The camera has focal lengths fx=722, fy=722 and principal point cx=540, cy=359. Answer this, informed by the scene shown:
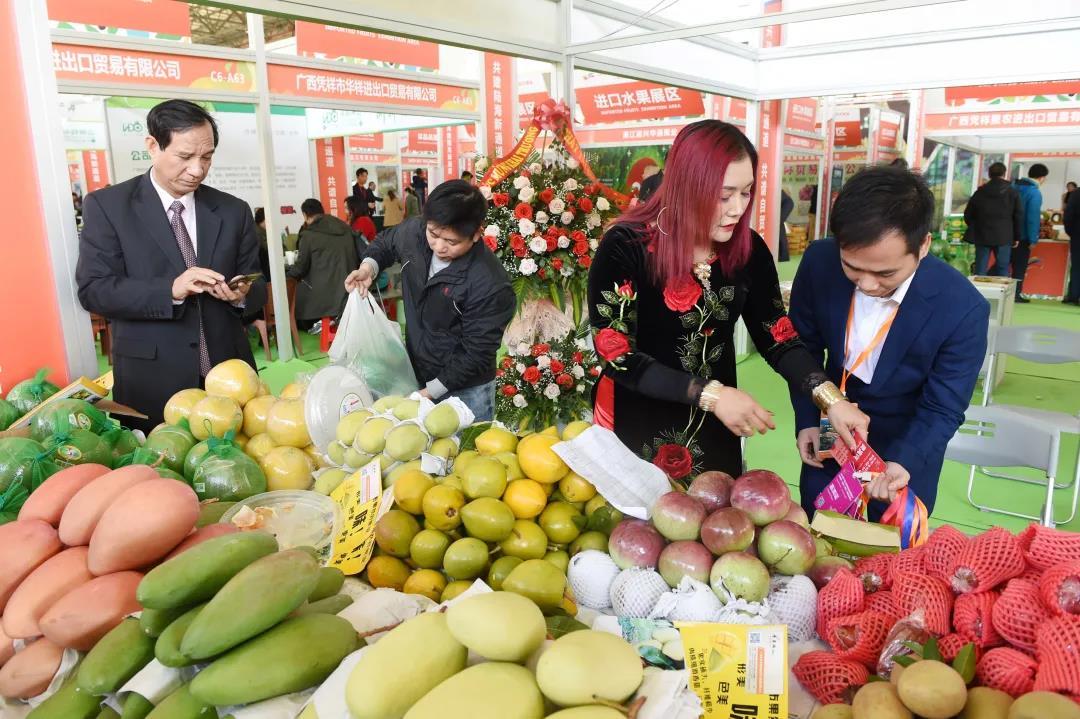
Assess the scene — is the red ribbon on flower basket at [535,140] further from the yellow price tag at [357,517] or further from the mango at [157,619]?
the mango at [157,619]

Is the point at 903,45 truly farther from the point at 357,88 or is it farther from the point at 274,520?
the point at 274,520

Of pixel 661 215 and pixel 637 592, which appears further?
pixel 661 215

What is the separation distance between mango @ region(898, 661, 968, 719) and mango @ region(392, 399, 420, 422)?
1.11 meters

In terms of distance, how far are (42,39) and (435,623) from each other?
2.09m

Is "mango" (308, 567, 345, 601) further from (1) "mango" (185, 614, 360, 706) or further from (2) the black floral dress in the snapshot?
(2) the black floral dress

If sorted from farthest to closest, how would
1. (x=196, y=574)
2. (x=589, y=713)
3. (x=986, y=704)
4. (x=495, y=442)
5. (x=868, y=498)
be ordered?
(x=868, y=498), (x=495, y=442), (x=196, y=574), (x=986, y=704), (x=589, y=713)

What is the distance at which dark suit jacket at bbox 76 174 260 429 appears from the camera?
2029 millimetres

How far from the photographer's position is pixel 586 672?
0.71 metres

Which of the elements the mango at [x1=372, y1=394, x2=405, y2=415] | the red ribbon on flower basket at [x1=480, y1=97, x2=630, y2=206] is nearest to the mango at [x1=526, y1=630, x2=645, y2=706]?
the mango at [x1=372, y1=394, x2=405, y2=415]

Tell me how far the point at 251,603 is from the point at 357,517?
51 centimetres

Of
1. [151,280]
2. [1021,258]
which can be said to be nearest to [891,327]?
[151,280]

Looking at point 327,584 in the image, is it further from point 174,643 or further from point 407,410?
point 407,410

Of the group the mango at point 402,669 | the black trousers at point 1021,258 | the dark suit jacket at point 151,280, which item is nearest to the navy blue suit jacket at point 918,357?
the mango at point 402,669

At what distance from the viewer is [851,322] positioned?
1.85 m
